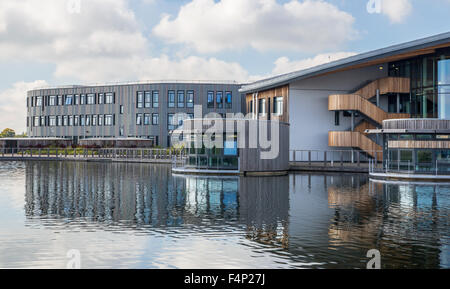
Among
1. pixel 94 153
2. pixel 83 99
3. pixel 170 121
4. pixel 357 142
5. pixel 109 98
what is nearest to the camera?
pixel 357 142

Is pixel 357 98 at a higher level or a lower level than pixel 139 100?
lower

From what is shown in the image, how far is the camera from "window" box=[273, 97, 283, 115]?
131ft

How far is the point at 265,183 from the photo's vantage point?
23.2 metres

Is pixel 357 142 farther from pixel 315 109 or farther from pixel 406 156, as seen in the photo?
pixel 406 156

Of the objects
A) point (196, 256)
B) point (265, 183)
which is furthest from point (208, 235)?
point (265, 183)

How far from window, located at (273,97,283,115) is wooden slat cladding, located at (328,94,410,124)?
15.7ft

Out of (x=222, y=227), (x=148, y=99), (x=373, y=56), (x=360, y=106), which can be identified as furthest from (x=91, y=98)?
(x=222, y=227)

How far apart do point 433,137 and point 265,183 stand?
9846mm

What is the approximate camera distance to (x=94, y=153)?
53.8 m

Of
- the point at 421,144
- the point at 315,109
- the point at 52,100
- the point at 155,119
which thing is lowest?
the point at 421,144

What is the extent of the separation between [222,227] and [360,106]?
90.2ft

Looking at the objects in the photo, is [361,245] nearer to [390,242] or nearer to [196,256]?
[390,242]

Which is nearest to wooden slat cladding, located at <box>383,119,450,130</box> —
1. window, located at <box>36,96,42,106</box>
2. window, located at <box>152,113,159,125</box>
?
window, located at <box>152,113,159,125</box>

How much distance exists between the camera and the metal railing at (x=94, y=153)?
155ft
